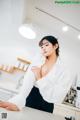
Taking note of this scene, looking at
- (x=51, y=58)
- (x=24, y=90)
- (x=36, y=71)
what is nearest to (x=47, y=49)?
(x=51, y=58)

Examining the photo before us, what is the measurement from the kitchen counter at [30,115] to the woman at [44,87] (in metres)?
0.06

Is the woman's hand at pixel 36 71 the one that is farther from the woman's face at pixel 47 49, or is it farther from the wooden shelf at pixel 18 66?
the woman's face at pixel 47 49

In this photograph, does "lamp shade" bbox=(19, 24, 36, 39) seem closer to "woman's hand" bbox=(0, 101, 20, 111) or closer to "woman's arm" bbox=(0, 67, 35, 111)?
"woman's arm" bbox=(0, 67, 35, 111)

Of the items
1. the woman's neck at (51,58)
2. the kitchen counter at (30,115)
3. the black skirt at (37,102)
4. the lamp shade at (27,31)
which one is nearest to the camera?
the kitchen counter at (30,115)

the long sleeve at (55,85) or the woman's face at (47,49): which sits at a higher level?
the woman's face at (47,49)

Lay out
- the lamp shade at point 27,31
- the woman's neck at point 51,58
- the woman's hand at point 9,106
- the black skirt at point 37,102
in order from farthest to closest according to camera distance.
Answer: the lamp shade at point 27,31
the woman's neck at point 51,58
the black skirt at point 37,102
the woman's hand at point 9,106

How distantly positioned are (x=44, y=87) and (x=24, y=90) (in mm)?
267

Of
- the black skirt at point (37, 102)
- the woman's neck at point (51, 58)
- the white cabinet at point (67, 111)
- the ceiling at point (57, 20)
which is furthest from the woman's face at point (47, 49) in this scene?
the white cabinet at point (67, 111)

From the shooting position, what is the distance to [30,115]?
1.96m

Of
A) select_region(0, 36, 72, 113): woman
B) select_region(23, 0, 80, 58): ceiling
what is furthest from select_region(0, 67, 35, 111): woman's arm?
select_region(23, 0, 80, 58): ceiling

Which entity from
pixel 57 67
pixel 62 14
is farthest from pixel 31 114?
pixel 62 14

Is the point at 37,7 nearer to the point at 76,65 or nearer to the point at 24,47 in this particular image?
the point at 24,47

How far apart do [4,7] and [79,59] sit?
1.37 m

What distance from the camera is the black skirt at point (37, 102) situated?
2.13m
